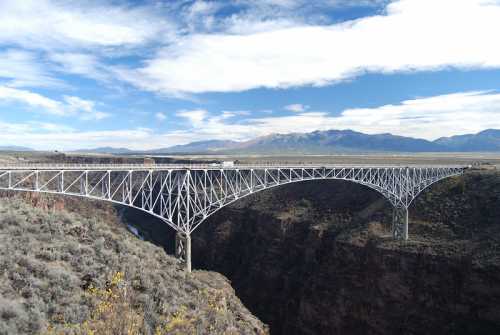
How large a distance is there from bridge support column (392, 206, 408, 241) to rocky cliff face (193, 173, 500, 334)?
1.20m

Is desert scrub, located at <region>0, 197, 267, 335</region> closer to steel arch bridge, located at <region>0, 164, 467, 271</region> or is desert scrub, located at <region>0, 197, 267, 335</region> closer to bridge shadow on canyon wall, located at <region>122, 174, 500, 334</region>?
steel arch bridge, located at <region>0, 164, 467, 271</region>

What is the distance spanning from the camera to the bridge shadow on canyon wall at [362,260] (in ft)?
129

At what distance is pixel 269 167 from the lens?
132 ft

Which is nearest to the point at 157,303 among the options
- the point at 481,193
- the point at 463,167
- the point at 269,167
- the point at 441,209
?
the point at 269,167

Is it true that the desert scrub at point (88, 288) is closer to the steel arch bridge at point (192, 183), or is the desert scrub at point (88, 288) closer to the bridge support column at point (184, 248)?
the steel arch bridge at point (192, 183)

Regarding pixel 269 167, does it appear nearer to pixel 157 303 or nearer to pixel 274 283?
pixel 274 283

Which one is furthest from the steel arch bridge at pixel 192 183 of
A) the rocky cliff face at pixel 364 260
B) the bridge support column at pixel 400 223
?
the rocky cliff face at pixel 364 260

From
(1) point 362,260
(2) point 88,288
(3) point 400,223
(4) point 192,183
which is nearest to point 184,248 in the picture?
(4) point 192,183

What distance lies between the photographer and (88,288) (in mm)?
14914

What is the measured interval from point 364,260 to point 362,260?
256 mm

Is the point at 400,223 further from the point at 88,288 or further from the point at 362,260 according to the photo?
the point at 88,288

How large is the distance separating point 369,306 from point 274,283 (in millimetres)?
15616

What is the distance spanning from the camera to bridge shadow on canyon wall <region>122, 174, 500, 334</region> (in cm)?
3938

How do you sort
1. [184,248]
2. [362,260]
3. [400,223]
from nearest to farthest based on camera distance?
[184,248] → [362,260] → [400,223]
